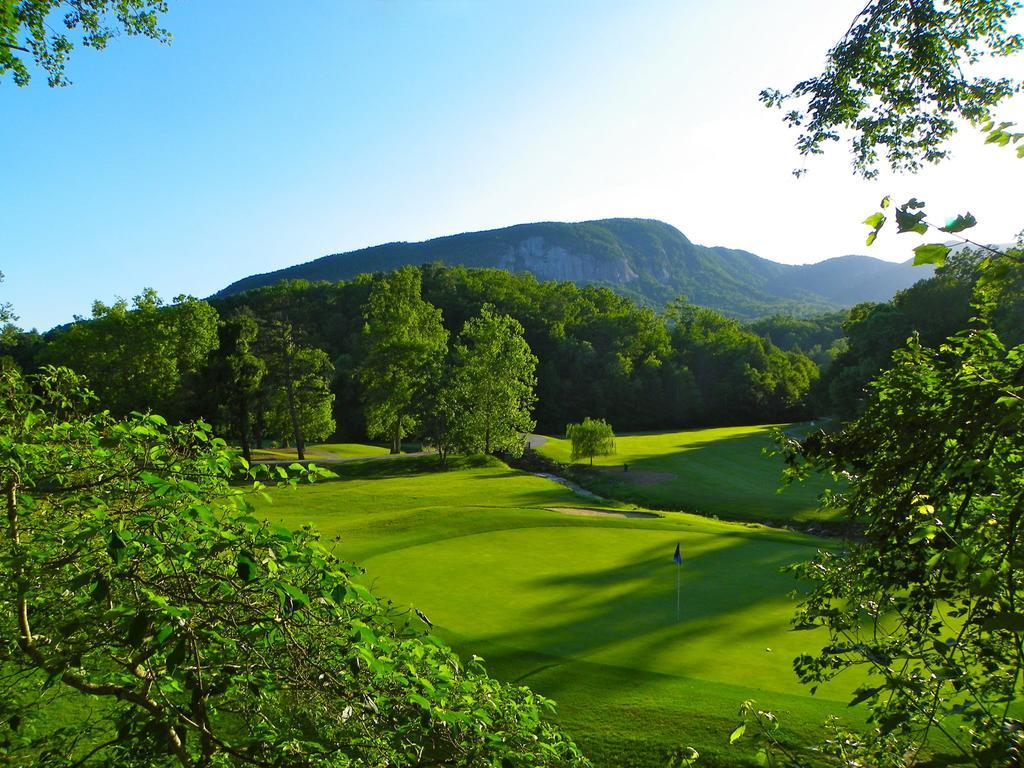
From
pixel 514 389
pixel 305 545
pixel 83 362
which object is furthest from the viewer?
pixel 514 389

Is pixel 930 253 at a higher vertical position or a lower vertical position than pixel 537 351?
lower

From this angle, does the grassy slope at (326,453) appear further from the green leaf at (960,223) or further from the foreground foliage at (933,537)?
the green leaf at (960,223)

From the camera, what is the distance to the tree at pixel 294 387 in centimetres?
4103

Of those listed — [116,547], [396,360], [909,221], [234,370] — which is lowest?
[116,547]

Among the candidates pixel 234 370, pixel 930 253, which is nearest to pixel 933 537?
pixel 930 253

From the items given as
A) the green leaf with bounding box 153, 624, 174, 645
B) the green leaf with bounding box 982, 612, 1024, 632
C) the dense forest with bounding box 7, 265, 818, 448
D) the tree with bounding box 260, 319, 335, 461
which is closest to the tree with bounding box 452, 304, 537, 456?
the dense forest with bounding box 7, 265, 818, 448

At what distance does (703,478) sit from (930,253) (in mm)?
35370

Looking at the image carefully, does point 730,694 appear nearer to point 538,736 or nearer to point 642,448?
point 538,736

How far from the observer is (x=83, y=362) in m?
40.0

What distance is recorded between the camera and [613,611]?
12.4 m

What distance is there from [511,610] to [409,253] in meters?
181

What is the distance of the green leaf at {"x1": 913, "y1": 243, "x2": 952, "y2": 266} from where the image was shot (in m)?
1.68

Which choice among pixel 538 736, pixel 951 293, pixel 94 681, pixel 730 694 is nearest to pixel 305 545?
pixel 94 681

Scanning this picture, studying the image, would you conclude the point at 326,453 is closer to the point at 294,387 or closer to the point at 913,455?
the point at 294,387
